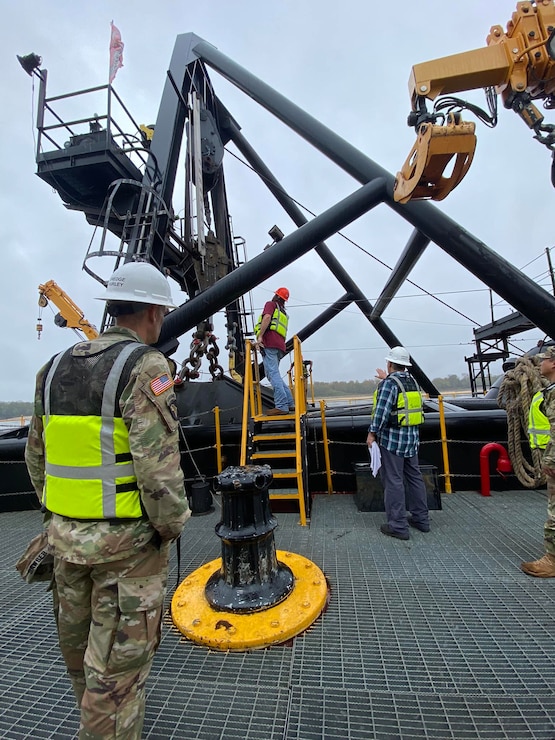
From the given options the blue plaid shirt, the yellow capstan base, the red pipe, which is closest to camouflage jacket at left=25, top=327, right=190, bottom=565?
the yellow capstan base

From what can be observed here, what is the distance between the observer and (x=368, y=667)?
2.00 m

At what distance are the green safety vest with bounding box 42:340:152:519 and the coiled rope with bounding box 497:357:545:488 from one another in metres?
4.56

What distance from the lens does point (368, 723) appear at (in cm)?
167

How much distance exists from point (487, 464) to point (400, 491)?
6.20ft

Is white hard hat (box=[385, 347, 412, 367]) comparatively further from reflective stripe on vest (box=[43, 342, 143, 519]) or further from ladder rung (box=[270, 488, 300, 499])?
reflective stripe on vest (box=[43, 342, 143, 519])

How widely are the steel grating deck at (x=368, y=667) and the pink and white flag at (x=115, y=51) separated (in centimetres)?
901

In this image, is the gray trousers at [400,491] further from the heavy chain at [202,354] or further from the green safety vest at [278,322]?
the heavy chain at [202,354]

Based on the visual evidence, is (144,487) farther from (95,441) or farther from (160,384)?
(160,384)

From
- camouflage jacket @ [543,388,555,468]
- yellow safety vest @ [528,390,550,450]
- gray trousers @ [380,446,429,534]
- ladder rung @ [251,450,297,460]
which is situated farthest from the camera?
ladder rung @ [251,450,297,460]

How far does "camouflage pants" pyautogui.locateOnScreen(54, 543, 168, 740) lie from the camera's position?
1.31 metres

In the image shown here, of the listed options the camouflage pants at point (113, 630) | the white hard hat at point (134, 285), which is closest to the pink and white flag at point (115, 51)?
the white hard hat at point (134, 285)

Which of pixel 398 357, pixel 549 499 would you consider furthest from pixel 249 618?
pixel 398 357

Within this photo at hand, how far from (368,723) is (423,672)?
1.48 feet

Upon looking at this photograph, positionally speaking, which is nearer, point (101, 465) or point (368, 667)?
point (101, 465)
